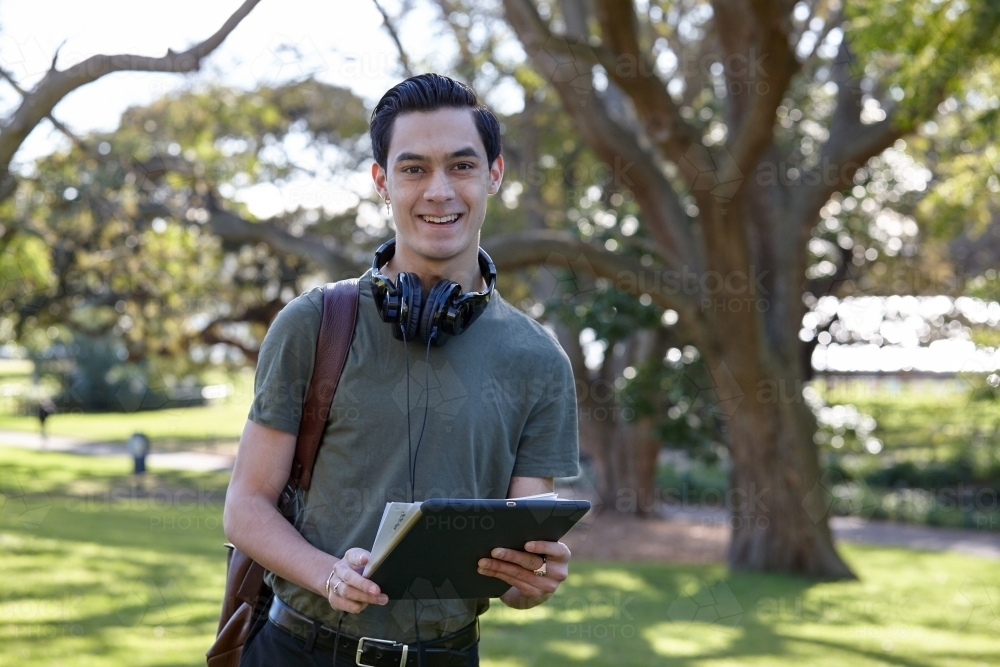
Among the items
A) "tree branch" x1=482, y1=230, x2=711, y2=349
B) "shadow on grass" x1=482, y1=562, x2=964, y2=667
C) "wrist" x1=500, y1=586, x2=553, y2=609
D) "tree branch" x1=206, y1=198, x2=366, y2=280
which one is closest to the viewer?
"wrist" x1=500, y1=586, x2=553, y2=609

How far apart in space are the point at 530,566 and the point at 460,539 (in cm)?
22

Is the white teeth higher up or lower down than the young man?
higher up

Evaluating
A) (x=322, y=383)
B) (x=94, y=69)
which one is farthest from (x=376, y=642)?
(x=94, y=69)

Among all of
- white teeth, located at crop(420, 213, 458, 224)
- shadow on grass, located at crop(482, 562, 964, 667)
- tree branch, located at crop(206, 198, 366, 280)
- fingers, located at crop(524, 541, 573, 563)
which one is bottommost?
shadow on grass, located at crop(482, 562, 964, 667)

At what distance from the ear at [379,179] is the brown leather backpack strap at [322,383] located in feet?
1.36

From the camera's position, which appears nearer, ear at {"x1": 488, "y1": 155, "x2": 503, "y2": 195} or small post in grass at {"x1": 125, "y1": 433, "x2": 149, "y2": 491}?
ear at {"x1": 488, "y1": 155, "x2": 503, "y2": 195}

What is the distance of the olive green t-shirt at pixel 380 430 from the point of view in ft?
7.75

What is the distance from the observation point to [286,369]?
92.7 inches

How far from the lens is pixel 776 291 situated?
11820 mm

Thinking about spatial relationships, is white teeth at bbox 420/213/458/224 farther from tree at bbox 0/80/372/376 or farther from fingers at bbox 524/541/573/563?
tree at bbox 0/80/372/376

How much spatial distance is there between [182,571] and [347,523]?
8.62 meters

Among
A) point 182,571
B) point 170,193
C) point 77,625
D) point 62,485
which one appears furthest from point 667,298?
point 62,485

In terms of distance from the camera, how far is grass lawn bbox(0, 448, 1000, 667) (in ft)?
23.0

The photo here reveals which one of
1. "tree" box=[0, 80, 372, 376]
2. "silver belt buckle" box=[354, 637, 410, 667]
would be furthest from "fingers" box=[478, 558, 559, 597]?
"tree" box=[0, 80, 372, 376]
